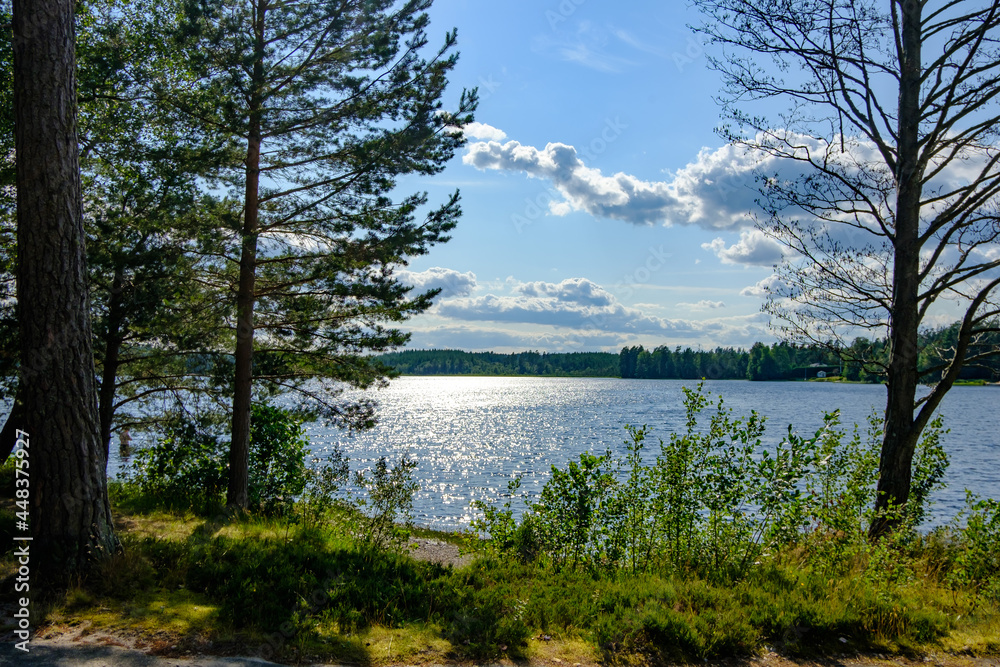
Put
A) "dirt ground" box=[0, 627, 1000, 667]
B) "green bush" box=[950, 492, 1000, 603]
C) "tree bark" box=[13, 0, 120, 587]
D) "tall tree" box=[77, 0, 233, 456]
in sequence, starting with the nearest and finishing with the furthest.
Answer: "dirt ground" box=[0, 627, 1000, 667] → "tree bark" box=[13, 0, 120, 587] → "green bush" box=[950, 492, 1000, 603] → "tall tree" box=[77, 0, 233, 456]

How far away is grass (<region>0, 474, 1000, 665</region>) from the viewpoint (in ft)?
15.2

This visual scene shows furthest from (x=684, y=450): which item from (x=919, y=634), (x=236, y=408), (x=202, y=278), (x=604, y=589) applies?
(x=202, y=278)

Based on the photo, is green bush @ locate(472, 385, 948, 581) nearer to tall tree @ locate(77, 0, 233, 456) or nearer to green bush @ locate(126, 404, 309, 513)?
green bush @ locate(126, 404, 309, 513)

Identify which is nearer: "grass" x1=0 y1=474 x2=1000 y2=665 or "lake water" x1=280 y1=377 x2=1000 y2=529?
"grass" x1=0 y1=474 x2=1000 y2=665

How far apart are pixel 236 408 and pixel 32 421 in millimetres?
5040

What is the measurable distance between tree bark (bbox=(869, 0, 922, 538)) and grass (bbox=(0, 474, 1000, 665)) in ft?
5.66

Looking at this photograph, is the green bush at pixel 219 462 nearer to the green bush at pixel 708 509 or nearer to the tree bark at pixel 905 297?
the green bush at pixel 708 509

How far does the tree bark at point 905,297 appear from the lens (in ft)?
25.9

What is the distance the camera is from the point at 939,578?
7.59 m

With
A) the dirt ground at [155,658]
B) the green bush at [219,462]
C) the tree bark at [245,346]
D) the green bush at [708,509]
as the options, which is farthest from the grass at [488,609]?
the green bush at [219,462]

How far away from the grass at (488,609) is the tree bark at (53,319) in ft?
1.62

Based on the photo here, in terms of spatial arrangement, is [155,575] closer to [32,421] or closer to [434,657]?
[32,421]

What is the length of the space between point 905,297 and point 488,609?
6.90 m

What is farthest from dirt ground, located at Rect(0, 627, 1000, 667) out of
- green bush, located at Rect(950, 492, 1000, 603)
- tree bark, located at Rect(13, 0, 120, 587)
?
green bush, located at Rect(950, 492, 1000, 603)
